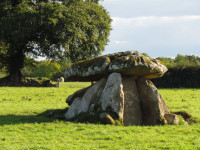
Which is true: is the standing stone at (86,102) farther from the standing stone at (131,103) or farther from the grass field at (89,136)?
the grass field at (89,136)

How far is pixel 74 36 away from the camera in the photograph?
3206 centimetres

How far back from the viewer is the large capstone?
11641 millimetres

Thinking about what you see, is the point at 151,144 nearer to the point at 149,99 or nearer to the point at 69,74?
the point at 149,99

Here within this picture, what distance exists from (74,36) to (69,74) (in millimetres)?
19355

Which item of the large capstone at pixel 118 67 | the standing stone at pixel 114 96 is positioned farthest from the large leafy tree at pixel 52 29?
the standing stone at pixel 114 96

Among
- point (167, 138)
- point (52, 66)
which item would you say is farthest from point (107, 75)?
point (52, 66)

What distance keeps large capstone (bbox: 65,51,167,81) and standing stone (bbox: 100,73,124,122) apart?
47cm

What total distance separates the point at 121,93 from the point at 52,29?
2080cm

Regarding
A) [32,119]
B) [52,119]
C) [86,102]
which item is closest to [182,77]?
[86,102]

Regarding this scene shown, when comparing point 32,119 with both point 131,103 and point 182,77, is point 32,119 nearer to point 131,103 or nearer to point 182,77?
point 131,103

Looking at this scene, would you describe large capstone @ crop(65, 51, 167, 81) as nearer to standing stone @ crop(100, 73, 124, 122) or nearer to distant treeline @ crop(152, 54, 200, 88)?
standing stone @ crop(100, 73, 124, 122)

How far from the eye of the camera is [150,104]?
1228 centimetres

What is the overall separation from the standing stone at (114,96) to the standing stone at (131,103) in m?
0.79

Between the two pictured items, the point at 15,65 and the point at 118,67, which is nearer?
the point at 118,67
